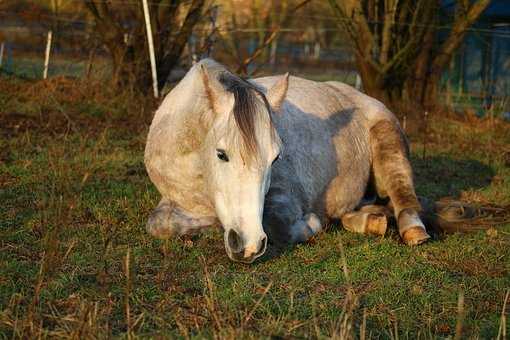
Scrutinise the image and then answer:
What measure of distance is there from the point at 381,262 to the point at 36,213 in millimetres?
2506

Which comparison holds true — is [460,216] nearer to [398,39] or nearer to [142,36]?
[398,39]

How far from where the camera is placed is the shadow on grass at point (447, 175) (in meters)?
7.40

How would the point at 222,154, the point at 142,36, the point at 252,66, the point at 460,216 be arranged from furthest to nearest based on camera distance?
1. the point at 252,66
2. the point at 142,36
3. the point at 460,216
4. the point at 222,154

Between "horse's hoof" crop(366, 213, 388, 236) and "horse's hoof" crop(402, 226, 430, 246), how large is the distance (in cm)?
18

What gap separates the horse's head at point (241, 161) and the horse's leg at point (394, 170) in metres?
1.76

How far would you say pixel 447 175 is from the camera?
812cm

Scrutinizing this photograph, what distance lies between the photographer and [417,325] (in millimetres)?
3625

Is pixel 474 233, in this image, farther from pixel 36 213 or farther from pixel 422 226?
pixel 36 213

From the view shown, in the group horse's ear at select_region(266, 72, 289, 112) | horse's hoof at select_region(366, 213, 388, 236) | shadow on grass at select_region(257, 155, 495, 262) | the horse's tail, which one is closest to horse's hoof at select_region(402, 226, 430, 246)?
horse's hoof at select_region(366, 213, 388, 236)

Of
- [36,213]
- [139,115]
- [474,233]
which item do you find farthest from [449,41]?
[36,213]

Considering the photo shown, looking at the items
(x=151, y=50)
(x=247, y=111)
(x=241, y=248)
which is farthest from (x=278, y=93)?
(x=151, y=50)

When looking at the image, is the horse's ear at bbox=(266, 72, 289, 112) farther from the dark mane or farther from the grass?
the grass

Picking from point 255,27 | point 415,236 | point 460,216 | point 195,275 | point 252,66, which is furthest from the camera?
point 252,66

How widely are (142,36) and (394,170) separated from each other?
527 cm
